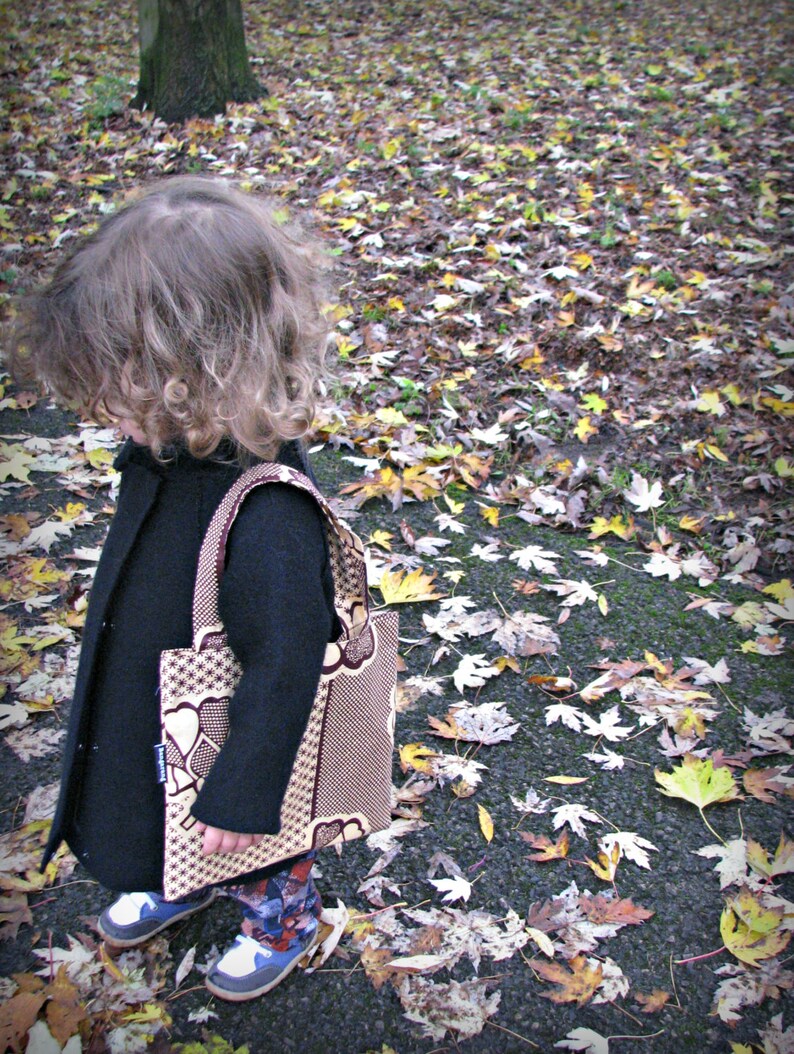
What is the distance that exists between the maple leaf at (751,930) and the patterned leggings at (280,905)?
3.39ft

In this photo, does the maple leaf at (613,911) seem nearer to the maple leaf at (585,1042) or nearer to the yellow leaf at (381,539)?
the maple leaf at (585,1042)

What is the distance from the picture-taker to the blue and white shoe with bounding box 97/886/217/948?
191cm

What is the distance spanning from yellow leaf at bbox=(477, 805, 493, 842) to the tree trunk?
698 cm

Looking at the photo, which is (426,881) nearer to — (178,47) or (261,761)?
(261,761)

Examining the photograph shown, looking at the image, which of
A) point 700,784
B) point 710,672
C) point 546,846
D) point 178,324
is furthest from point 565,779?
point 178,324

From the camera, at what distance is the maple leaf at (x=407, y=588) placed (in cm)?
299

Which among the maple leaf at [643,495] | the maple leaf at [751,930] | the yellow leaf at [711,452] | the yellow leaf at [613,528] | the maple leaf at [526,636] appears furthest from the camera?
the yellow leaf at [711,452]

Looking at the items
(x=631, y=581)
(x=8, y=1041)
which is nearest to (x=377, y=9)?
(x=631, y=581)

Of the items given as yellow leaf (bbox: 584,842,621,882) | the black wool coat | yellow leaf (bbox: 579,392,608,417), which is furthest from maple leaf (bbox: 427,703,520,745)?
yellow leaf (bbox: 579,392,608,417)

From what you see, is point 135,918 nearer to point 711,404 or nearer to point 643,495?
point 643,495

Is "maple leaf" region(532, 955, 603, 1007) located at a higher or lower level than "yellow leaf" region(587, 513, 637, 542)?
lower

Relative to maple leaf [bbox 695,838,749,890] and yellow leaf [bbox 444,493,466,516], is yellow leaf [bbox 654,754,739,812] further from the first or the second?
yellow leaf [bbox 444,493,466,516]

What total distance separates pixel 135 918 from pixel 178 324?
1.42 meters

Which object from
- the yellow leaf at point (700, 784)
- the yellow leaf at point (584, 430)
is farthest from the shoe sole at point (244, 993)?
the yellow leaf at point (584, 430)
